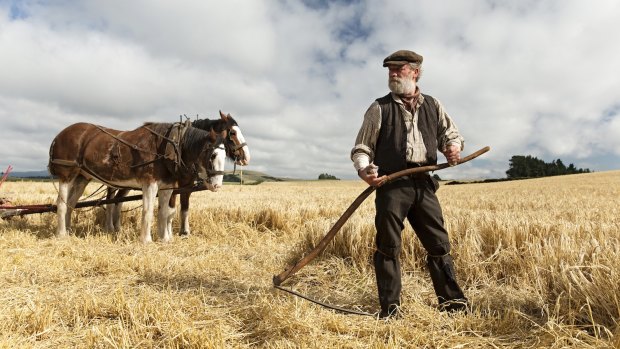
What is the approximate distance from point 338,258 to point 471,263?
61.2 inches

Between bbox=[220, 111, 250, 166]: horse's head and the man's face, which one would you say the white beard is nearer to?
the man's face

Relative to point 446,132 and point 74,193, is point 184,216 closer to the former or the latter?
point 74,193

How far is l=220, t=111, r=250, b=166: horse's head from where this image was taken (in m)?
7.29

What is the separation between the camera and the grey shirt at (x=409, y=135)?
3314mm

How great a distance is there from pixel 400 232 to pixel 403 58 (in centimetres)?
154

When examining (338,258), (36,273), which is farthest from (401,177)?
(36,273)

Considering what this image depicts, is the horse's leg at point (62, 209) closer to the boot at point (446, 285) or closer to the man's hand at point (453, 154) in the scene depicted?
the boot at point (446, 285)

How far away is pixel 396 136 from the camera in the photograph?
3.28 m

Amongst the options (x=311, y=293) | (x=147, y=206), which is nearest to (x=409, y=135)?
(x=311, y=293)

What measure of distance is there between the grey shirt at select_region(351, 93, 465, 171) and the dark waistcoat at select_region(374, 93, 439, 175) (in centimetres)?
4

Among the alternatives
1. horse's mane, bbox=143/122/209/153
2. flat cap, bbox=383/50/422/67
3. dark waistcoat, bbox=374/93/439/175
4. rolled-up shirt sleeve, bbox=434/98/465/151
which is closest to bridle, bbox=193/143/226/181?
horse's mane, bbox=143/122/209/153

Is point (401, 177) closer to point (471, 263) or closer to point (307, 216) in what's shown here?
point (471, 263)

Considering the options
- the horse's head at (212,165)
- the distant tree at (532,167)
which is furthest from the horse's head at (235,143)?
the distant tree at (532,167)

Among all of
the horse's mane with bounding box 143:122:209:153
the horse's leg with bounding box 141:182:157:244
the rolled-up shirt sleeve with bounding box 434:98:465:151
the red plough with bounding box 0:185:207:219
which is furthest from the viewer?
the red plough with bounding box 0:185:207:219
